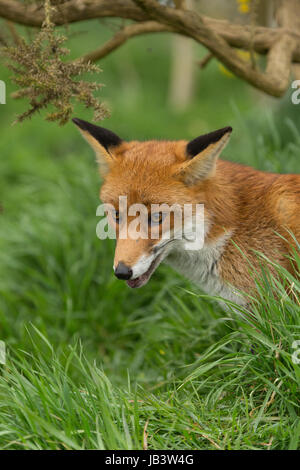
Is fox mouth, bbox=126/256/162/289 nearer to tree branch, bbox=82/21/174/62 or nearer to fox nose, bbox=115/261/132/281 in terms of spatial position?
fox nose, bbox=115/261/132/281

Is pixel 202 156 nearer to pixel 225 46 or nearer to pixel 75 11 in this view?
pixel 225 46

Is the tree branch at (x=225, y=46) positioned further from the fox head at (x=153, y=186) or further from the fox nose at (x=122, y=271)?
the fox nose at (x=122, y=271)

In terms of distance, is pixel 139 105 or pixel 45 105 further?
pixel 139 105

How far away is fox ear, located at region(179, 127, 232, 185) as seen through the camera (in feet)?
11.7

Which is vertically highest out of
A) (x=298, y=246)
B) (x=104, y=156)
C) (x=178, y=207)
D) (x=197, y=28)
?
(x=197, y=28)

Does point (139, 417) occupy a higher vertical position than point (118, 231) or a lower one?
lower

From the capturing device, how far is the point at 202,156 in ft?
12.1

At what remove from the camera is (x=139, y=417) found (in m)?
3.36

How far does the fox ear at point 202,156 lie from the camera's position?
141 inches

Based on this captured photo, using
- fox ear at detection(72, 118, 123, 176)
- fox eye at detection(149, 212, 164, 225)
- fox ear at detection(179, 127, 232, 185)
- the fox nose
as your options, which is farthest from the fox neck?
fox ear at detection(72, 118, 123, 176)

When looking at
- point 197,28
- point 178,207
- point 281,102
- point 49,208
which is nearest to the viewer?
point 178,207
